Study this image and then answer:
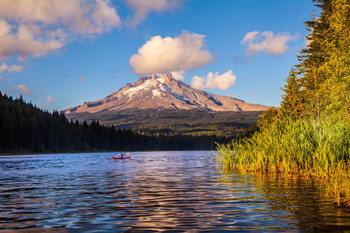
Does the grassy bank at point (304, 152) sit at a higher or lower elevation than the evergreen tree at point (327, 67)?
lower

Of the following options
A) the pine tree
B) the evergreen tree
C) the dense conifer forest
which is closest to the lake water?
the evergreen tree

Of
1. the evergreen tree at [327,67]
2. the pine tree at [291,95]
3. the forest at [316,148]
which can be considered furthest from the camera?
the pine tree at [291,95]

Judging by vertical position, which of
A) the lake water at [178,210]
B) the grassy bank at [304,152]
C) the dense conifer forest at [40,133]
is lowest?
the lake water at [178,210]

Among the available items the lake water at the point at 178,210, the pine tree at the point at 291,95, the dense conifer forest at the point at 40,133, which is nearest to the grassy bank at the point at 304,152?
the lake water at the point at 178,210

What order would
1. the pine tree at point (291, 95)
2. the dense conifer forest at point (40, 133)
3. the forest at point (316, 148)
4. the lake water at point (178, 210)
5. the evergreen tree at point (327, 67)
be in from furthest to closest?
1. the dense conifer forest at point (40, 133)
2. the pine tree at point (291, 95)
3. the evergreen tree at point (327, 67)
4. the forest at point (316, 148)
5. the lake water at point (178, 210)

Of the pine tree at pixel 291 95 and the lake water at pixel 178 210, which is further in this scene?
the pine tree at pixel 291 95

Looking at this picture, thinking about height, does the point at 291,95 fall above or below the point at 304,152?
above

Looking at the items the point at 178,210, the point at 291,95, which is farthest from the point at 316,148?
the point at 291,95

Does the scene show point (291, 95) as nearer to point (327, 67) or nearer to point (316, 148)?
point (327, 67)

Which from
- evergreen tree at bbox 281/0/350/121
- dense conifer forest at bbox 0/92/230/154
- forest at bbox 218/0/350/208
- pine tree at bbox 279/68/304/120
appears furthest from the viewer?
dense conifer forest at bbox 0/92/230/154

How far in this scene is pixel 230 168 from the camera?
32.0 meters

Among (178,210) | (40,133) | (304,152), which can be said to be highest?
(40,133)

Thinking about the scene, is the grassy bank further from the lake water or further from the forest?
the lake water

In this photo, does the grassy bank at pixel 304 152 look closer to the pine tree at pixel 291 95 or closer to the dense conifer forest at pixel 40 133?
the pine tree at pixel 291 95
